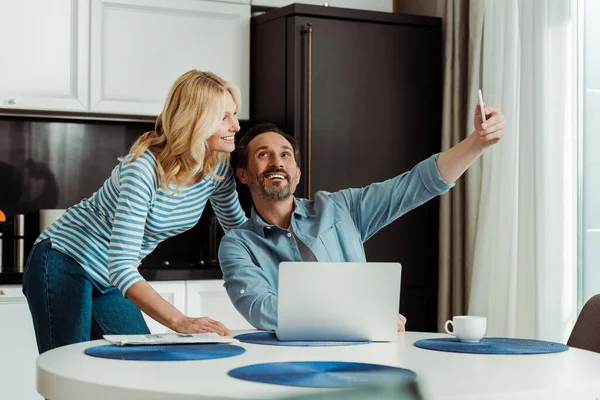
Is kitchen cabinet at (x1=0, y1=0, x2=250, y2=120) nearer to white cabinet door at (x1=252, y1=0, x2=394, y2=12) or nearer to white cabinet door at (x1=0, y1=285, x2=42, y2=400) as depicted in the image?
white cabinet door at (x1=252, y1=0, x2=394, y2=12)

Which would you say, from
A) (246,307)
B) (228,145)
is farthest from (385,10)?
(246,307)

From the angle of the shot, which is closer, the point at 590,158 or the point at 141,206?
the point at 141,206

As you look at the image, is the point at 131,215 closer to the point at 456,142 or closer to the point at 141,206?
the point at 141,206

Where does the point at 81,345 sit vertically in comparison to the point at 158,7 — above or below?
below

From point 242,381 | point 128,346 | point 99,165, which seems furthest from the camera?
point 99,165

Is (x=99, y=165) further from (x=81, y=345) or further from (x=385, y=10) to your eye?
(x=81, y=345)

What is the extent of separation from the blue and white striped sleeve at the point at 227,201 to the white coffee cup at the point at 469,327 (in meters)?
0.89

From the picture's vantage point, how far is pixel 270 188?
2.29 m

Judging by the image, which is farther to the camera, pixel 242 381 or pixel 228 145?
pixel 228 145

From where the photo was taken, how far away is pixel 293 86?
354 cm

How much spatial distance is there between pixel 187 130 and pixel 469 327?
2.93 ft

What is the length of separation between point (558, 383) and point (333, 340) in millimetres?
537

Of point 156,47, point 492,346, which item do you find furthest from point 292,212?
point 156,47

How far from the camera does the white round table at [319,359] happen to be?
3.85 ft
